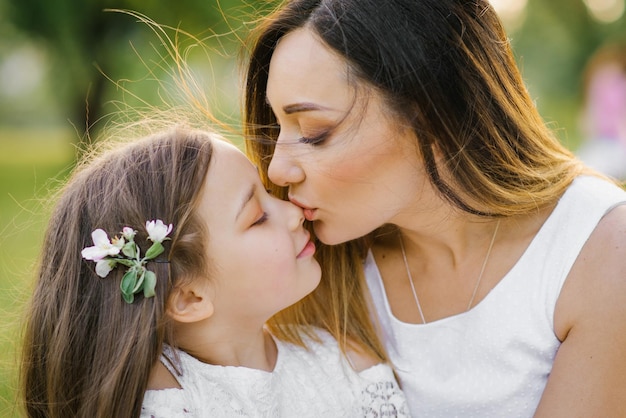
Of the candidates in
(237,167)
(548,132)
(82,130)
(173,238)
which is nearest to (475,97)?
(548,132)

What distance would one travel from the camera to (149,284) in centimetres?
217

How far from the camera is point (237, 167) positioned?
7.85 ft

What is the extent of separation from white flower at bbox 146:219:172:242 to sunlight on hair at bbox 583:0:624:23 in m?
26.8

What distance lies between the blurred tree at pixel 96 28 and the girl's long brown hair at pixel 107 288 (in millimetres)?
6942

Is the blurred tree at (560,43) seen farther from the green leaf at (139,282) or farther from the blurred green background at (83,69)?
→ the green leaf at (139,282)

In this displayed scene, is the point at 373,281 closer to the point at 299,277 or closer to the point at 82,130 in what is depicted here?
the point at 299,277

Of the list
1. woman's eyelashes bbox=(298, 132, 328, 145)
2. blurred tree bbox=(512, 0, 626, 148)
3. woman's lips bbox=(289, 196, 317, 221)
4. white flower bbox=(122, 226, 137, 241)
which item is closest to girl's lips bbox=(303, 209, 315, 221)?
woman's lips bbox=(289, 196, 317, 221)

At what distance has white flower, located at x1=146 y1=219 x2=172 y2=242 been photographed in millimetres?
2180

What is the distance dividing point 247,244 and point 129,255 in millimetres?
360

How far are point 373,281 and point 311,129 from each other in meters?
0.78

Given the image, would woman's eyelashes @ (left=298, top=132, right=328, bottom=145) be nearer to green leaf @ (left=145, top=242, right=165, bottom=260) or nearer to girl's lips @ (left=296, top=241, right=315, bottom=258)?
girl's lips @ (left=296, top=241, right=315, bottom=258)

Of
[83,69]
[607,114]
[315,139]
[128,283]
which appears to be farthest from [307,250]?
[83,69]

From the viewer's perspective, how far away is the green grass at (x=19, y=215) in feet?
8.22

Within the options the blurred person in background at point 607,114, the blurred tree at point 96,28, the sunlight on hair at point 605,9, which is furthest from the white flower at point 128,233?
the sunlight on hair at point 605,9
